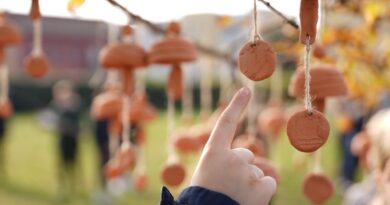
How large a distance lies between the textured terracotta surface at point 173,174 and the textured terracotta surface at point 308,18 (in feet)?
2.34

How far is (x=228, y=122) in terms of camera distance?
2.82 ft

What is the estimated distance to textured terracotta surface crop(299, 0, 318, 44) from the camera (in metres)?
0.80

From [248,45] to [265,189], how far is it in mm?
173

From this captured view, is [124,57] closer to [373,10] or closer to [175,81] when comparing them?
[175,81]

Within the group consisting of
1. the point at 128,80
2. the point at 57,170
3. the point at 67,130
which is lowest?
the point at 57,170

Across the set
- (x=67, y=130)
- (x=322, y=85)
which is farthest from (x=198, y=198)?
(x=67, y=130)

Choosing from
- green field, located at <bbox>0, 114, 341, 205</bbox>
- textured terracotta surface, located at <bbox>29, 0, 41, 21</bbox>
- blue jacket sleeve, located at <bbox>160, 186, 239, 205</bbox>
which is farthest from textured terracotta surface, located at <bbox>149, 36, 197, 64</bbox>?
green field, located at <bbox>0, 114, 341, 205</bbox>

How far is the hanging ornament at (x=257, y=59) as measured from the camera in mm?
838

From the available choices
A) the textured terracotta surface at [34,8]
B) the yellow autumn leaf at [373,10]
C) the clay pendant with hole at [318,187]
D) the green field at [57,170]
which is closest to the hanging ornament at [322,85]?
the clay pendant with hole at [318,187]

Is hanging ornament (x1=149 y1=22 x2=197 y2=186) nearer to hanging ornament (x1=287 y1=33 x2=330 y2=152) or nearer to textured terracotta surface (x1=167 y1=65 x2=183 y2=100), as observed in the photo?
textured terracotta surface (x1=167 y1=65 x2=183 y2=100)

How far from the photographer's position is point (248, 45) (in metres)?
0.85

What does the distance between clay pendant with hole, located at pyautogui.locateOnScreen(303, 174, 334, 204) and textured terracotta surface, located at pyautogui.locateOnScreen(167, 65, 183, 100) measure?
0.29 metres

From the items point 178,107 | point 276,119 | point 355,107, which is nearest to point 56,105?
point 355,107

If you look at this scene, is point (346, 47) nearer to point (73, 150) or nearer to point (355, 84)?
point (355, 84)
